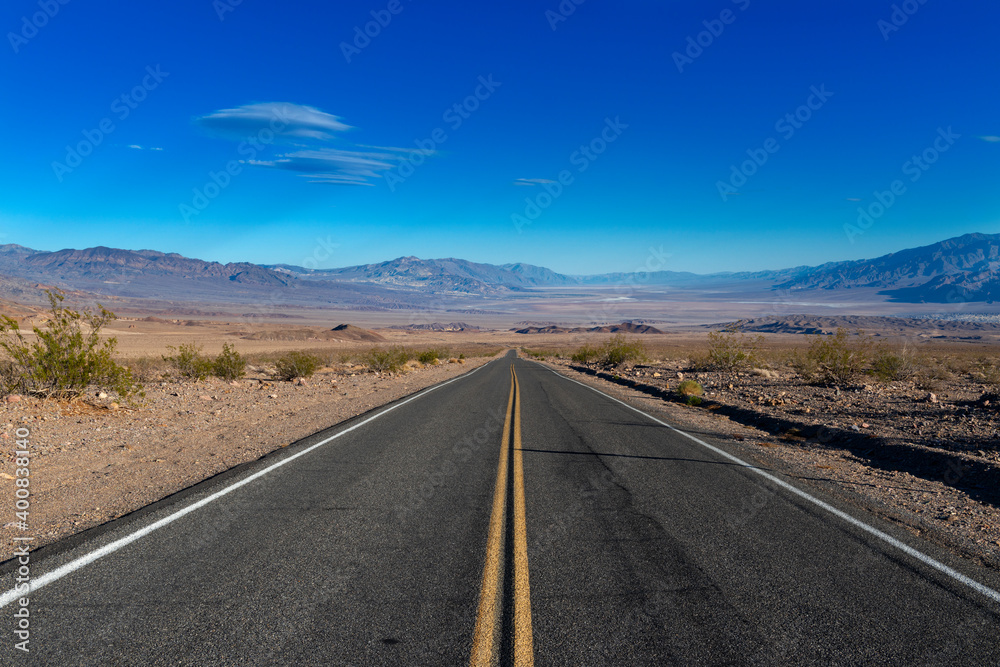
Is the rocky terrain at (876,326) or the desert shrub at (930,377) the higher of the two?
the rocky terrain at (876,326)

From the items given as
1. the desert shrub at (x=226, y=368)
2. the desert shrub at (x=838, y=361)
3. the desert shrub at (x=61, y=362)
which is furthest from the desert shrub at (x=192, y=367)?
the desert shrub at (x=838, y=361)

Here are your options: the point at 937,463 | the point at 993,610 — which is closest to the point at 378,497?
the point at 993,610

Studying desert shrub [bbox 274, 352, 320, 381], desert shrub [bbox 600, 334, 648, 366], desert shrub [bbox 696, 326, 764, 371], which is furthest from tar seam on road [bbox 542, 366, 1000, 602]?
desert shrub [bbox 600, 334, 648, 366]

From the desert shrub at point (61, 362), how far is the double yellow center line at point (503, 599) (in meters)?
10.6

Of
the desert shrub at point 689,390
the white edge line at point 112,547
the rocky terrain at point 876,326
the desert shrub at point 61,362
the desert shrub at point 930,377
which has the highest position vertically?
the rocky terrain at point 876,326

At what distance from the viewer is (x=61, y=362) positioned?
11852mm

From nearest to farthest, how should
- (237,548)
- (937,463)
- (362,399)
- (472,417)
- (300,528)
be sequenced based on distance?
(237,548), (300,528), (937,463), (472,417), (362,399)

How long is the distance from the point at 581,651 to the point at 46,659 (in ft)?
10.4

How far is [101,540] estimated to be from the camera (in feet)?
16.3

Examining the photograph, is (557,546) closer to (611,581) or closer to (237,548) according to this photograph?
(611,581)

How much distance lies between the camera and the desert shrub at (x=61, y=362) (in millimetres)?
11586

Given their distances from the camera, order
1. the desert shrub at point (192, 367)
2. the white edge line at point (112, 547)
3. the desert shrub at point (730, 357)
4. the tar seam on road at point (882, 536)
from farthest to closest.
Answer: the desert shrub at point (730, 357) → the desert shrub at point (192, 367) → the tar seam on road at point (882, 536) → the white edge line at point (112, 547)

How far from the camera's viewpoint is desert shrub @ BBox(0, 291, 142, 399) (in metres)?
11.6

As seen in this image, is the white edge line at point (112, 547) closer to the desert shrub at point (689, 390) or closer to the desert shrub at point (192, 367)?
the desert shrub at point (689, 390)
